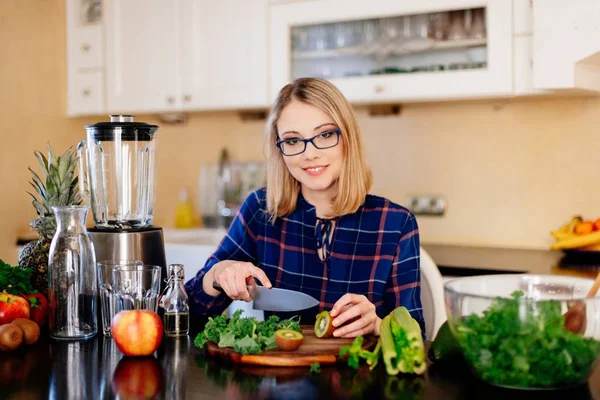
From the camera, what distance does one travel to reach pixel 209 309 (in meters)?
1.86

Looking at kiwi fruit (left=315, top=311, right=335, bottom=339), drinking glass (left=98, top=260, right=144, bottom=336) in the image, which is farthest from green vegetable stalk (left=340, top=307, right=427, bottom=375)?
drinking glass (left=98, top=260, right=144, bottom=336)

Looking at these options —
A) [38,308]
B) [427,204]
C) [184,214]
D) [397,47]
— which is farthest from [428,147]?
[38,308]

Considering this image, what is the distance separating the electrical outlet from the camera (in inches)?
127

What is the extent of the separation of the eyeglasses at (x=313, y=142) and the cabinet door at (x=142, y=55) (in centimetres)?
163

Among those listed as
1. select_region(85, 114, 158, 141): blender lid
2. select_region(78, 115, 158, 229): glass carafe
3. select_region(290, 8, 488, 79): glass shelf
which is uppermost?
select_region(290, 8, 488, 79): glass shelf

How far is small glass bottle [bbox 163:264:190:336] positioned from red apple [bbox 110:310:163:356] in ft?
0.43

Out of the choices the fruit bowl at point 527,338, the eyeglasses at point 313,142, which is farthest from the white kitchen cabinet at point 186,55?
the fruit bowl at point 527,338

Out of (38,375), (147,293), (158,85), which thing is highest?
(158,85)

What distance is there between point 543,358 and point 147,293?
786 mm

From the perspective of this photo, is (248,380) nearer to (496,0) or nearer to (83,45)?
(496,0)

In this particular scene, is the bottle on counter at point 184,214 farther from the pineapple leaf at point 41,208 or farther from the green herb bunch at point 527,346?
the green herb bunch at point 527,346

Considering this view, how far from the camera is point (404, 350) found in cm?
125

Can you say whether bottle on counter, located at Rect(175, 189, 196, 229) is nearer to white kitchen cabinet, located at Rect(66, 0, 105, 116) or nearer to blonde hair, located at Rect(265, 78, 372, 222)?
white kitchen cabinet, located at Rect(66, 0, 105, 116)

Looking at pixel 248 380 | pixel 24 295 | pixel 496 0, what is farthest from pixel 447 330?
pixel 496 0
